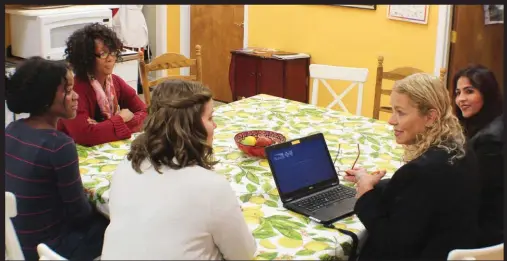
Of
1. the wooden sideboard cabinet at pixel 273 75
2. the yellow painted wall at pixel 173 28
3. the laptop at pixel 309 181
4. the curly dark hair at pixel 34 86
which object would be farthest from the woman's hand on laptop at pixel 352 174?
the yellow painted wall at pixel 173 28

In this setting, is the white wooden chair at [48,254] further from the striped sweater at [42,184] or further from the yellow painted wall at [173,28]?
the yellow painted wall at [173,28]

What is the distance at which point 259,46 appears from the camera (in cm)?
567

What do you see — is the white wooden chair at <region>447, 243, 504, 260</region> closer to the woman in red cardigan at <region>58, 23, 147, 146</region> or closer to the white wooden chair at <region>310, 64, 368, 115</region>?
the woman in red cardigan at <region>58, 23, 147, 146</region>

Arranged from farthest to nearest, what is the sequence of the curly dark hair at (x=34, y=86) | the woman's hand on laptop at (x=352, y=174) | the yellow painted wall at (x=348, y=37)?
1. the yellow painted wall at (x=348, y=37)
2. the woman's hand on laptop at (x=352, y=174)
3. the curly dark hair at (x=34, y=86)

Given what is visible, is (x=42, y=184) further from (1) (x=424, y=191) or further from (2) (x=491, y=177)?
(2) (x=491, y=177)

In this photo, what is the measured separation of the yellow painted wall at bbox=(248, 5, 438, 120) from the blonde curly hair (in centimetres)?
258

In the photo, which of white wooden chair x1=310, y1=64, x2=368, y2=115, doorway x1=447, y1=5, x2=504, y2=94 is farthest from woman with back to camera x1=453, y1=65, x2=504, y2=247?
doorway x1=447, y1=5, x2=504, y2=94

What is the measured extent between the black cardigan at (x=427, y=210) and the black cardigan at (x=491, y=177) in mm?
233

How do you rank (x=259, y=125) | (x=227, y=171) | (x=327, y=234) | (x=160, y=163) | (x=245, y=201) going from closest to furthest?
1. (x=160, y=163)
2. (x=327, y=234)
3. (x=245, y=201)
4. (x=227, y=171)
5. (x=259, y=125)

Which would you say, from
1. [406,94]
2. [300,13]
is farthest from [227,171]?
[300,13]

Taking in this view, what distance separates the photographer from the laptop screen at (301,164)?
229 centimetres

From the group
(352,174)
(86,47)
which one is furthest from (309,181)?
(86,47)

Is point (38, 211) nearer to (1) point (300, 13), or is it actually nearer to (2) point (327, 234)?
(2) point (327, 234)

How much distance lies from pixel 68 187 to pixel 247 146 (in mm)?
778
